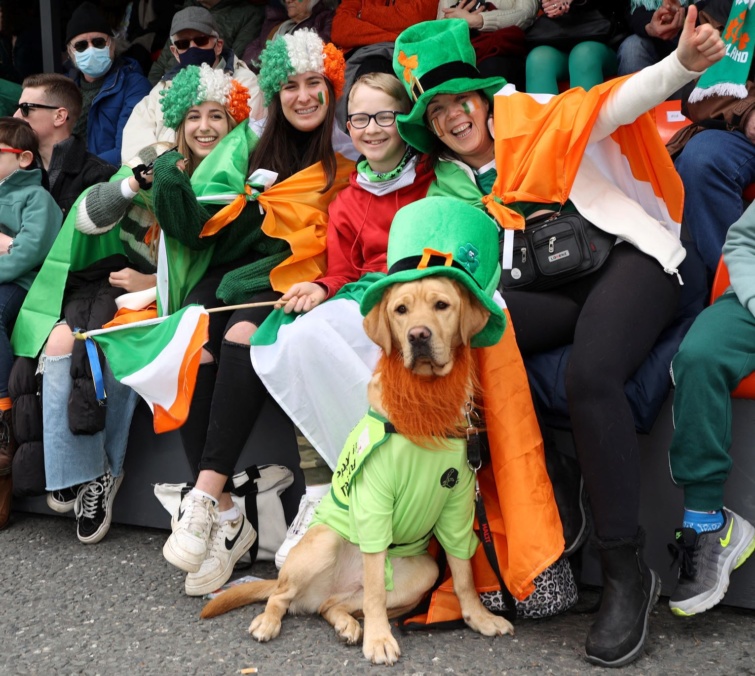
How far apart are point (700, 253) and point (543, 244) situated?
0.79 meters

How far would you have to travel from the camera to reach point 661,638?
2670 millimetres

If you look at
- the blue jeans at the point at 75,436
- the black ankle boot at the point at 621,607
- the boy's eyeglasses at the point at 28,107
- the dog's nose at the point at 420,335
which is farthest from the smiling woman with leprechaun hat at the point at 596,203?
the boy's eyeglasses at the point at 28,107

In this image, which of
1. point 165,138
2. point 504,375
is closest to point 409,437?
point 504,375

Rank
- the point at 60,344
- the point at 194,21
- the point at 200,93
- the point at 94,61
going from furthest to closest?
1. the point at 94,61
2. the point at 194,21
3. the point at 200,93
4. the point at 60,344

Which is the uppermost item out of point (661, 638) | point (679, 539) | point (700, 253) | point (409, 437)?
point (700, 253)

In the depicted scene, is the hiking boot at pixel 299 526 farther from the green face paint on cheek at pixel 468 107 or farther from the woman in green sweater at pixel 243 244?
the green face paint on cheek at pixel 468 107

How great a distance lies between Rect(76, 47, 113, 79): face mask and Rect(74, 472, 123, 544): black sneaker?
2714mm

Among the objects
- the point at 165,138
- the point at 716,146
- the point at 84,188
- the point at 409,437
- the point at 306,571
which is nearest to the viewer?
the point at 409,437

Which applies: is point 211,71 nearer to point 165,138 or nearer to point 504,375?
point 165,138

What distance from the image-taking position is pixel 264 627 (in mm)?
2717

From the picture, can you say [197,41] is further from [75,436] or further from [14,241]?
[75,436]

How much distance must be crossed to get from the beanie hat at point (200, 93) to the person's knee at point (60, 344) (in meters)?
0.99

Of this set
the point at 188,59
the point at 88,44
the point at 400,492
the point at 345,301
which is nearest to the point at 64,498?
the point at 345,301

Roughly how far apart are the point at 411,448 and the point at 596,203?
103cm
